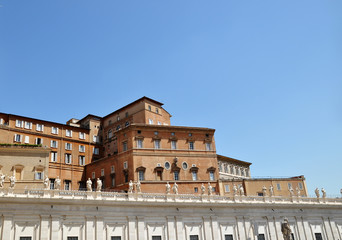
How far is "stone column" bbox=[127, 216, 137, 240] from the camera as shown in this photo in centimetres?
3638

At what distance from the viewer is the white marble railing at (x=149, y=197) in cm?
3303

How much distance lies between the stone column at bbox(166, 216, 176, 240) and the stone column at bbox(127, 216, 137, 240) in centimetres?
400

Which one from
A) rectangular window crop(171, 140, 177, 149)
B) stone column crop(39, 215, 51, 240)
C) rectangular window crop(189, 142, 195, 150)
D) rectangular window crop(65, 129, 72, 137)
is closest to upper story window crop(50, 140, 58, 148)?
rectangular window crop(65, 129, 72, 137)

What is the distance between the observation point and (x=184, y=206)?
133 feet

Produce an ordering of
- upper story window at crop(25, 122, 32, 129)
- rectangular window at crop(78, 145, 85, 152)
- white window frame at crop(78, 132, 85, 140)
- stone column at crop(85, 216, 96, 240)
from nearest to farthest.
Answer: stone column at crop(85, 216, 96, 240) < upper story window at crop(25, 122, 32, 129) < rectangular window at crop(78, 145, 85, 152) < white window frame at crop(78, 132, 85, 140)

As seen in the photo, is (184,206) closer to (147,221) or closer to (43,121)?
(147,221)

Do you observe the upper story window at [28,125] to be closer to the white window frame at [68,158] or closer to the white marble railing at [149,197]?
the white window frame at [68,158]

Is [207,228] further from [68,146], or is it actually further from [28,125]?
[28,125]

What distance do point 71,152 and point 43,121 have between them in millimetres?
8026

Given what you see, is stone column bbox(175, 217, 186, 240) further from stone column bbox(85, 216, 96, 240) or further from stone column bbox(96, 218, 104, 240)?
stone column bbox(85, 216, 96, 240)

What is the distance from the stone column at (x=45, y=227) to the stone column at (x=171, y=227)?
12.8 m

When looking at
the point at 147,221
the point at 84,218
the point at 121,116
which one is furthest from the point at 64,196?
the point at 121,116

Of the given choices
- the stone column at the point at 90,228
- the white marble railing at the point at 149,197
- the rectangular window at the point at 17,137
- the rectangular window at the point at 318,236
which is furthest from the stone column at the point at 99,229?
the rectangular window at the point at 17,137

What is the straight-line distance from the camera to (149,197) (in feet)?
129
